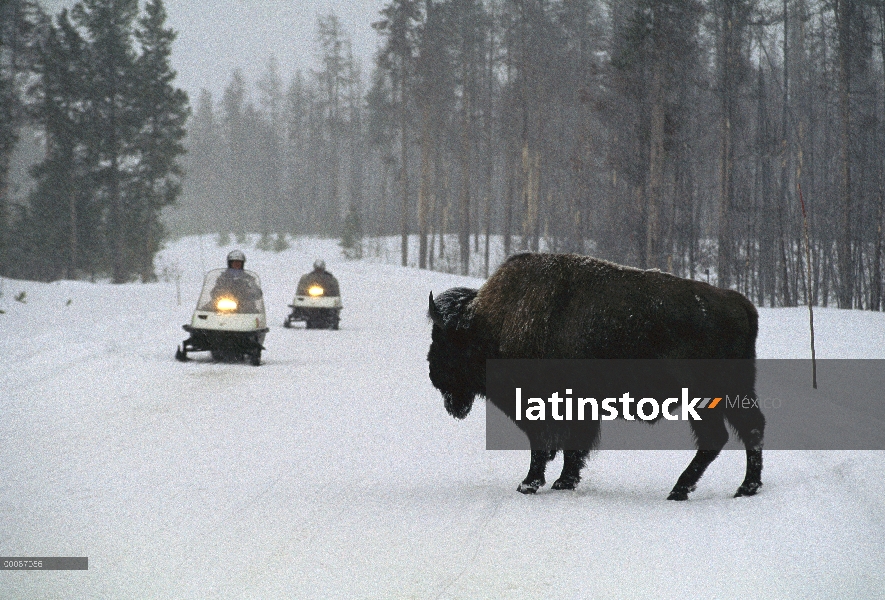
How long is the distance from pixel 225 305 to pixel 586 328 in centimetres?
916

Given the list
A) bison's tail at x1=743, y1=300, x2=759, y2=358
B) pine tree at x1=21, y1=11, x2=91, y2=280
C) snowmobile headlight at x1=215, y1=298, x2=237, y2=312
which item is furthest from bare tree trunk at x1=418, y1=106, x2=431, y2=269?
bison's tail at x1=743, y1=300, x2=759, y2=358

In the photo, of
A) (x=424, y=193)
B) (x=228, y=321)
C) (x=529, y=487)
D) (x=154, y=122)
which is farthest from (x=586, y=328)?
(x=424, y=193)

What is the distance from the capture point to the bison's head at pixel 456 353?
18.5 feet

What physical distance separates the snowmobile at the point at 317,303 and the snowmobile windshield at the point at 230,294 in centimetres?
529

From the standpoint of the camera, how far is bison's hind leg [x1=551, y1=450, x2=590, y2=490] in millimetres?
5230

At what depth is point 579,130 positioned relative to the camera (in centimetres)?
3888

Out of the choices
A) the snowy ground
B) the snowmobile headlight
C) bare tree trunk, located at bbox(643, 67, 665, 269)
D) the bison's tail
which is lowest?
the snowy ground

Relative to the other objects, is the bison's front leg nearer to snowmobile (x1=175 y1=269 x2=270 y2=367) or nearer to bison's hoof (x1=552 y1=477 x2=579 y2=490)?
bison's hoof (x1=552 y1=477 x2=579 y2=490)

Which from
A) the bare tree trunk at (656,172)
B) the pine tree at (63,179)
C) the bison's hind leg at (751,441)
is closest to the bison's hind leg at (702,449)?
the bison's hind leg at (751,441)

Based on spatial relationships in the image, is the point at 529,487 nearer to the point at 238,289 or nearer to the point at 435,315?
the point at 435,315

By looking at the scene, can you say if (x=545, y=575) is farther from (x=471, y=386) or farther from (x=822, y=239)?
(x=822, y=239)

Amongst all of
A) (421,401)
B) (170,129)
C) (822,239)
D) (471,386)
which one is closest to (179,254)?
(170,129)

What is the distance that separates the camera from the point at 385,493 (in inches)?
207

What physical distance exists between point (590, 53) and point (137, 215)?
28.2m
